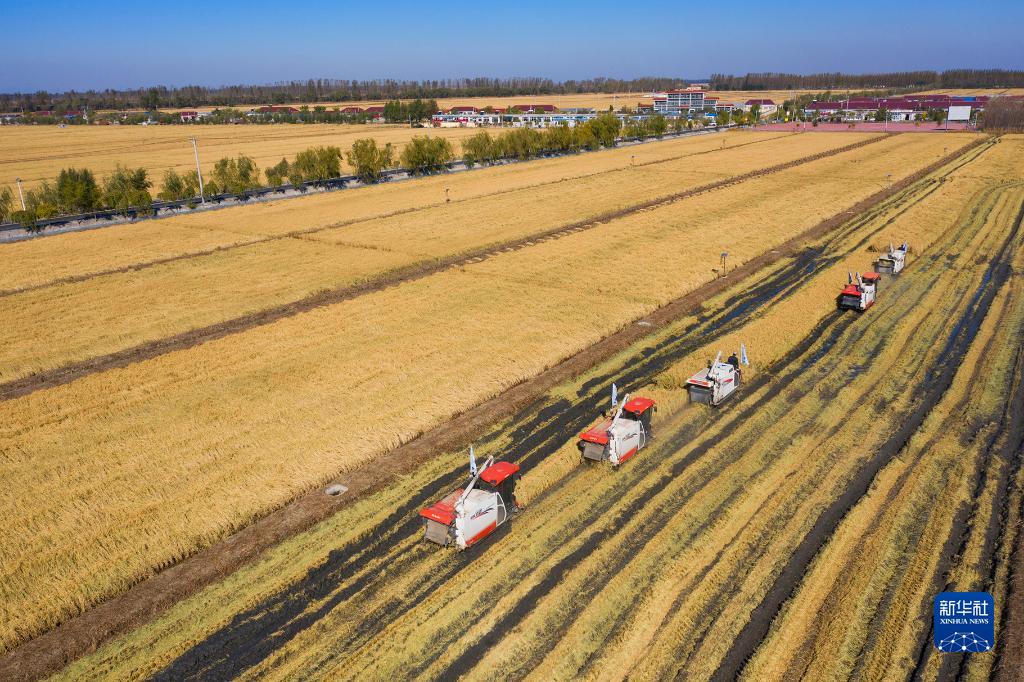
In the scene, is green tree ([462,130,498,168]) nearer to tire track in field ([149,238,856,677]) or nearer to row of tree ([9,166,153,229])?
row of tree ([9,166,153,229])

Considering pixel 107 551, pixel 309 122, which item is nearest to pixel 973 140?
pixel 107 551

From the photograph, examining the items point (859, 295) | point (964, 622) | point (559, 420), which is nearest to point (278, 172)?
point (859, 295)

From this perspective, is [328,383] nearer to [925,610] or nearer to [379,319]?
[379,319]

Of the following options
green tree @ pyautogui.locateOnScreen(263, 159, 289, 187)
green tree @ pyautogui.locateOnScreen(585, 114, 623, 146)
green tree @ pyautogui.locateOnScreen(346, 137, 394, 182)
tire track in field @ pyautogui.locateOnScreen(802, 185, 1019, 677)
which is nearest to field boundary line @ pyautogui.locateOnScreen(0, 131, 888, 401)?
tire track in field @ pyautogui.locateOnScreen(802, 185, 1019, 677)

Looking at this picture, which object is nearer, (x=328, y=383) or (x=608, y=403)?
(x=608, y=403)

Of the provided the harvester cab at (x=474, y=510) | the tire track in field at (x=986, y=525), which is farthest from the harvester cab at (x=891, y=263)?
the harvester cab at (x=474, y=510)
